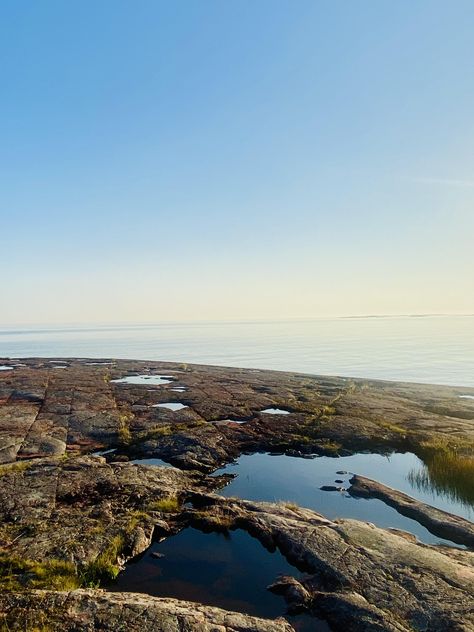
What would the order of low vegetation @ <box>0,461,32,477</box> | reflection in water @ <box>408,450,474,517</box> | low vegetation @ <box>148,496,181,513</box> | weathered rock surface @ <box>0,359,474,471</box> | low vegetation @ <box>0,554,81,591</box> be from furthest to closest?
weathered rock surface @ <box>0,359,474,471</box> < reflection in water @ <box>408,450,474,517</box> < low vegetation @ <box>0,461,32,477</box> < low vegetation @ <box>148,496,181,513</box> < low vegetation @ <box>0,554,81,591</box>

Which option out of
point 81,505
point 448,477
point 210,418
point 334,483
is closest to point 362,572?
point 334,483

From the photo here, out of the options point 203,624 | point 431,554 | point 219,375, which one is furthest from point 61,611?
point 219,375

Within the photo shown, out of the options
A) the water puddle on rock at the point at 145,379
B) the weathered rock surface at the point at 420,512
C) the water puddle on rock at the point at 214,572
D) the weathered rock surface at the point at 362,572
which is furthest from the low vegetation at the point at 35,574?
the water puddle on rock at the point at 145,379

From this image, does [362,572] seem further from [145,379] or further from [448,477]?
[145,379]

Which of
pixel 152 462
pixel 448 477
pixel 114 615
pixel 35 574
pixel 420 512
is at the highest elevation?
pixel 114 615

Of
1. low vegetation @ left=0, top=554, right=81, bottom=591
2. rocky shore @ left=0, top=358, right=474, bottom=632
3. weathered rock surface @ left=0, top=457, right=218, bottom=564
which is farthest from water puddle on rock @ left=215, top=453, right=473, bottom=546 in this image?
low vegetation @ left=0, top=554, right=81, bottom=591

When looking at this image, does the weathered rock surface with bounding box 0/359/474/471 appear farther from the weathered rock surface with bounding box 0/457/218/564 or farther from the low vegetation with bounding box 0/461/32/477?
the weathered rock surface with bounding box 0/457/218/564
